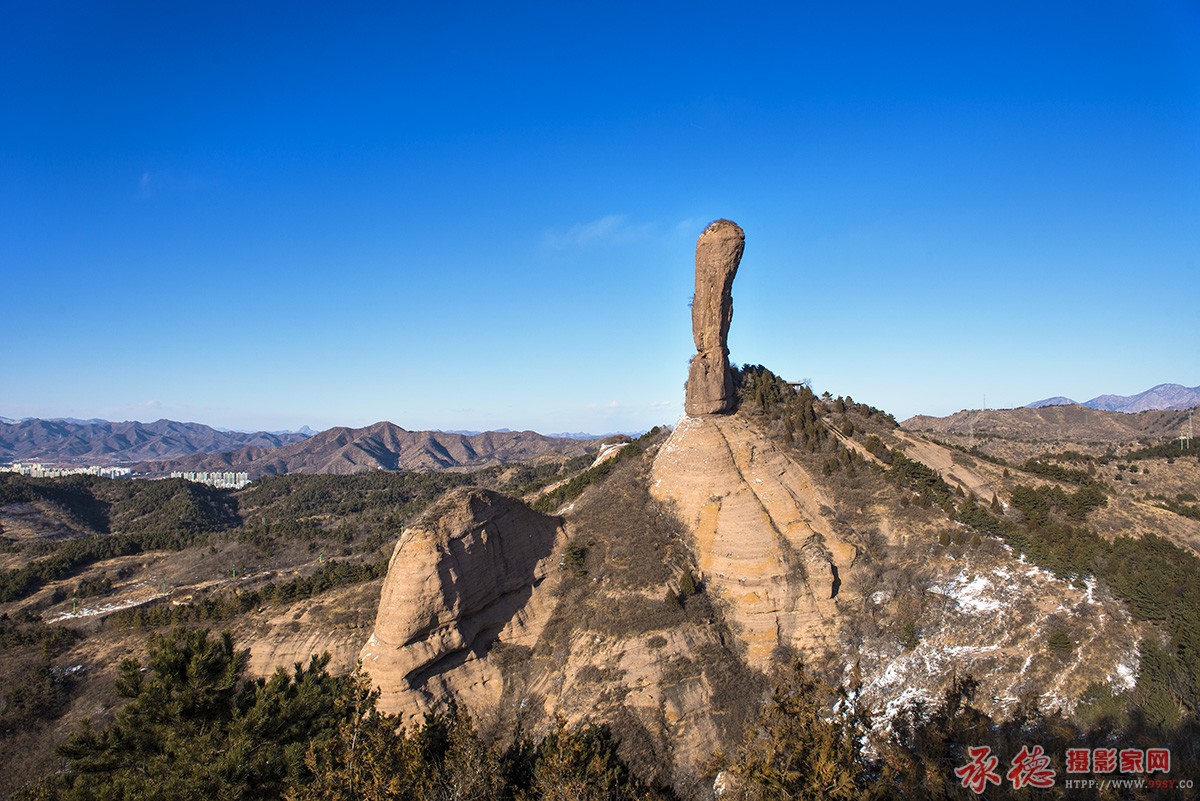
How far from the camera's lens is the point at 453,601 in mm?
27391

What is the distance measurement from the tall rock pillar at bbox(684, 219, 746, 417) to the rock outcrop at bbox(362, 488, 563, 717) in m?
14.6

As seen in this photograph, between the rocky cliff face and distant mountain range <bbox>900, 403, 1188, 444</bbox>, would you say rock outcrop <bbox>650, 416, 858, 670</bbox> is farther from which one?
distant mountain range <bbox>900, 403, 1188, 444</bbox>

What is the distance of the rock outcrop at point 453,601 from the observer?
2608 cm

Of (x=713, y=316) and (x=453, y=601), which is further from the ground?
(x=713, y=316)

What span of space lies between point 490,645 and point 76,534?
359 ft

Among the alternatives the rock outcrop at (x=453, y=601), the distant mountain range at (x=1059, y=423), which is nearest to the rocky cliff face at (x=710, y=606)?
the rock outcrop at (x=453, y=601)

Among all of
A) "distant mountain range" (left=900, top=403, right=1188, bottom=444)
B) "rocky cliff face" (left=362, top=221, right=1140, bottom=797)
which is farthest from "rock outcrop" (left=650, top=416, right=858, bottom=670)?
"distant mountain range" (left=900, top=403, right=1188, bottom=444)

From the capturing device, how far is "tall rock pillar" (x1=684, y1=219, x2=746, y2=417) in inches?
1490

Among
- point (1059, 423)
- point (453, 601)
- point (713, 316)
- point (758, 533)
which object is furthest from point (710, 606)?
point (1059, 423)

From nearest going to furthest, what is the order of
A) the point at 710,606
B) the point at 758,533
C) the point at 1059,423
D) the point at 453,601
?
the point at 453,601 < the point at 710,606 < the point at 758,533 < the point at 1059,423

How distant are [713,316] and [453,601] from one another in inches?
913

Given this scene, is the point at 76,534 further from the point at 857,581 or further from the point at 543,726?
the point at 857,581

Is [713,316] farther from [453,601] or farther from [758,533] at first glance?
[453,601]

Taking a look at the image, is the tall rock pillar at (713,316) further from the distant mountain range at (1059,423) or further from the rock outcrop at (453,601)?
the distant mountain range at (1059,423)
